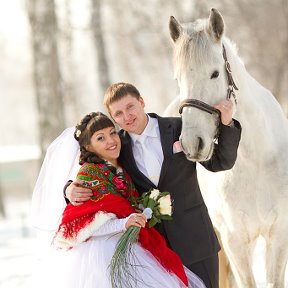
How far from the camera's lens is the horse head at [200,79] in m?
2.98

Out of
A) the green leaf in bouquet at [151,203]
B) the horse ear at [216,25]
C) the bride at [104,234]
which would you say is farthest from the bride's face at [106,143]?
the horse ear at [216,25]

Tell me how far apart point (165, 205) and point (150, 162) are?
300 millimetres

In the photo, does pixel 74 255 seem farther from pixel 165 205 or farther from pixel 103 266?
pixel 165 205

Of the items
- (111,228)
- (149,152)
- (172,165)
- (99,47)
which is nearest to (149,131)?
(149,152)

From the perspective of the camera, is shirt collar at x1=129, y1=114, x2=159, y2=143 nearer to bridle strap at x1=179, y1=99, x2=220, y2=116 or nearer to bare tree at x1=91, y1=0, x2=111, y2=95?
bridle strap at x1=179, y1=99, x2=220, y2=116

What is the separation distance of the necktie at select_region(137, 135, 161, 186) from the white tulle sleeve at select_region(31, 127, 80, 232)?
435 mm

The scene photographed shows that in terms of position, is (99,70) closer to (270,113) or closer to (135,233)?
(270,113)

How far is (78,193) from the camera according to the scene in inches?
122

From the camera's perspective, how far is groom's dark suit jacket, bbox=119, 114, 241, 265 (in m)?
3.19

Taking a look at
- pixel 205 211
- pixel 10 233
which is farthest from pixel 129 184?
pixel 10 233

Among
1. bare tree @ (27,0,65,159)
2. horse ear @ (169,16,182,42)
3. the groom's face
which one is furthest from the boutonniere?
bare tree @ (27,0,65,159)

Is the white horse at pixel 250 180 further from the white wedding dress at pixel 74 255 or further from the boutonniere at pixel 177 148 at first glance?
the white wedding dress at pixel 74 255

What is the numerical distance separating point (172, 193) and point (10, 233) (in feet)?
28.2

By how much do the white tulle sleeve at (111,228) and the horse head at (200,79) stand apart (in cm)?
50
